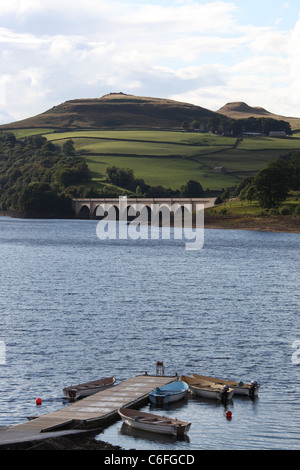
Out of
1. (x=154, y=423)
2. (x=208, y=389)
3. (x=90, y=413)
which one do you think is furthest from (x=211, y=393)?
(x=90, y=413)

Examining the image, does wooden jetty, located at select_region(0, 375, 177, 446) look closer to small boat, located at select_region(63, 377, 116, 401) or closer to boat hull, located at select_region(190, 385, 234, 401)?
small boat, located at select_region(63, 377, 116, 401)

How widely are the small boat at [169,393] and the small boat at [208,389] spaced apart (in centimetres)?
84

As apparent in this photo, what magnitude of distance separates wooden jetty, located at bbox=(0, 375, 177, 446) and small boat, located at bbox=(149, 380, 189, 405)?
0.68 metres

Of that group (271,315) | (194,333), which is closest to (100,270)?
(271,315)

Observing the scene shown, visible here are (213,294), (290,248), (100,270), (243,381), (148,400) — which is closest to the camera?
(148,400)

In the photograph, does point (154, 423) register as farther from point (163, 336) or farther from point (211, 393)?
point (163, 336)

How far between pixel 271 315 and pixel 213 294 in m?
17.1

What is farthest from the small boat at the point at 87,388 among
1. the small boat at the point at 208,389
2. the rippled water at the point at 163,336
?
the small boat at the point at 208,389

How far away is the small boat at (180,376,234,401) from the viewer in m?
A: 48.5

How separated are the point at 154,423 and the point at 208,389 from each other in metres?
8.38
